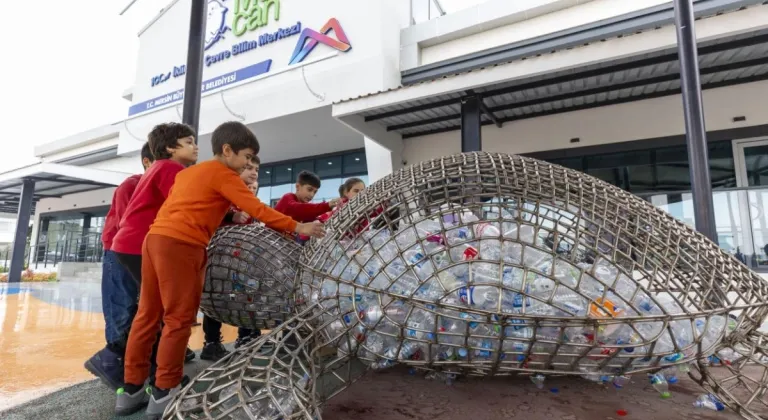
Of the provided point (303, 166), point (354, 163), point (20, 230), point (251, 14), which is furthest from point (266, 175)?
point (20, 230)

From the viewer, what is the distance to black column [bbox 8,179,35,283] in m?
11.8

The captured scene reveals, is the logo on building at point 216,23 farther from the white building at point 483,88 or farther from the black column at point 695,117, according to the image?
the black column at point 695,117

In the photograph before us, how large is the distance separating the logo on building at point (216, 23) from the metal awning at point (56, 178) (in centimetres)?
418

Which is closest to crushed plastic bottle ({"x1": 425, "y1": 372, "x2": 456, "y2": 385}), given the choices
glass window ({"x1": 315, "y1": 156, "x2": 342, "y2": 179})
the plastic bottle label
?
the plastic bottle label

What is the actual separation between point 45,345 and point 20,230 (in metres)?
12.0

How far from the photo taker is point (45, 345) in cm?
323

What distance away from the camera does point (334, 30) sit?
829 centimetres

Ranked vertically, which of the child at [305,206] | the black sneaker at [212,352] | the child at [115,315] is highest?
the child at [305,206]

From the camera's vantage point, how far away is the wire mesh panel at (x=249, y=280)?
207 centimetres

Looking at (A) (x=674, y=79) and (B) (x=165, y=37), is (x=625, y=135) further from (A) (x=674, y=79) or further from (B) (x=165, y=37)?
(B) (x=165, y=37)

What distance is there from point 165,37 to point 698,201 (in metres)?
12.9

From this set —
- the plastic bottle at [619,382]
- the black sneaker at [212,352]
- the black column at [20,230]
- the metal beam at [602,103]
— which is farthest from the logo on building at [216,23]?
the plastic bottle at [619,382]

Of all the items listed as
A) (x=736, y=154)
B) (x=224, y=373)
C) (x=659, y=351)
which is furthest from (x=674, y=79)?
(x=224, y=373)

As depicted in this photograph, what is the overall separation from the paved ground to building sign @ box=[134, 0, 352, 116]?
748 cm
